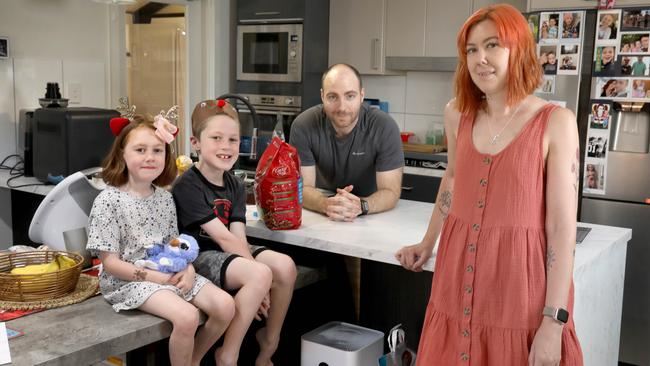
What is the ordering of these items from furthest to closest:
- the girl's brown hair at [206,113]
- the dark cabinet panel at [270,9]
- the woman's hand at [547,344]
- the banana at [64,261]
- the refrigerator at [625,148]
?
the dark cabinet panel at [270,9], the refrigerator at [625,148], the girl's brown hair at [206,113], the banana at [64,261], the woman's hand at [547,344]

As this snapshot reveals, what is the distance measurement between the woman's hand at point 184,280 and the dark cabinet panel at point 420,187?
230cm

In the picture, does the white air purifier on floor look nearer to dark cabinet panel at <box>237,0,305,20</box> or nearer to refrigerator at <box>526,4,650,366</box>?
refrigerator at <box>526,4,650,366</box>

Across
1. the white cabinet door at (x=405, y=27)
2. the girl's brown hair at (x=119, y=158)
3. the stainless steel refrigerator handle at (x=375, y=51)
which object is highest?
the white cabinet door at (x=405, y=27)

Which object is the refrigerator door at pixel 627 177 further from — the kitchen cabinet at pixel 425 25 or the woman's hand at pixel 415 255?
the woman's hand at pixel 415 255

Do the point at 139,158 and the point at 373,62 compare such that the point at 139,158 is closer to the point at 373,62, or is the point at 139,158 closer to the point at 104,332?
the point at 104,332

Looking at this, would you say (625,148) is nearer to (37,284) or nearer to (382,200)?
(382,200)

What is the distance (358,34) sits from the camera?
15.5ft

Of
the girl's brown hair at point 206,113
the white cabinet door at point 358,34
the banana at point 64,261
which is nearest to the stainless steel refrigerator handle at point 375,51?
the white cabinet door at point 358,34

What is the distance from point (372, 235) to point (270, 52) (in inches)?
106

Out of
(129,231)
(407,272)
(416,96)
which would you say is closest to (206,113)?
(129,231)

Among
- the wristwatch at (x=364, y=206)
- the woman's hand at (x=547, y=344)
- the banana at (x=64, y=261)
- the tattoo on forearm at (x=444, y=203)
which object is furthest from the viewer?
the wristwatch at (x=364, y=206)

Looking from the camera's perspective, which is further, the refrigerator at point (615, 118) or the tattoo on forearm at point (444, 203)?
the refrigerator at point (615, 118)

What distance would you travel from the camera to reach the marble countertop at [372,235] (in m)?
2.16

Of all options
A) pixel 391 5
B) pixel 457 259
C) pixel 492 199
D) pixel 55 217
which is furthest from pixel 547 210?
pixel 391 5
